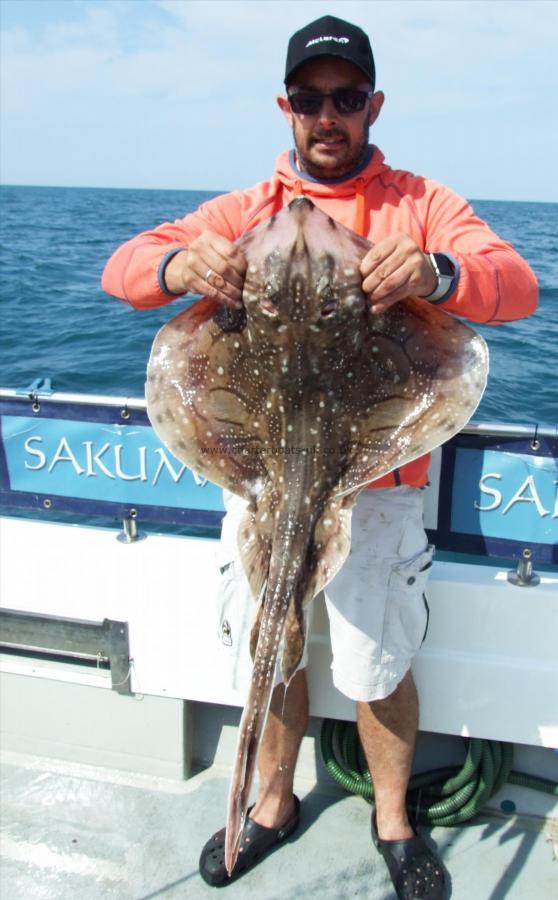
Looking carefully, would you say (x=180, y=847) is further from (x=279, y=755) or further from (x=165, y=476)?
(x=165, y=476)

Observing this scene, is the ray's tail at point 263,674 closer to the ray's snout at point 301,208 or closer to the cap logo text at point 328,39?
the ray's snout at point 301,208

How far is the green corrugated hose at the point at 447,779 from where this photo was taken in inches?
121

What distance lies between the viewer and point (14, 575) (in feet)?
10.9

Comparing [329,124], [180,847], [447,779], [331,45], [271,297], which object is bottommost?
[180,847]

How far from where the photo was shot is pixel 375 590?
8.60 feet

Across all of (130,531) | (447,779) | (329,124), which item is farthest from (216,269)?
(447,779)

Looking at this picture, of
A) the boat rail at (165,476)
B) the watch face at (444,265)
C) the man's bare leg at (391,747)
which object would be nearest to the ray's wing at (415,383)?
the watch face at (444,265)

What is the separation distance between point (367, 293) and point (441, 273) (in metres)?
0.25

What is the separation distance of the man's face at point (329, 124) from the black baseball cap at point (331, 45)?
3 cm

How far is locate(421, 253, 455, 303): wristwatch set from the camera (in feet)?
6.95

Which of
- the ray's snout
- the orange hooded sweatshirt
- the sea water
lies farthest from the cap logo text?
the sea water

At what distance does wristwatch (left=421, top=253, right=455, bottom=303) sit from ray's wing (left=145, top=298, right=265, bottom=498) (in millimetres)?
588

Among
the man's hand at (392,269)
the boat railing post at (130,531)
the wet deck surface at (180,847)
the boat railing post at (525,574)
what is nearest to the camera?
the man's hand at (392,269)

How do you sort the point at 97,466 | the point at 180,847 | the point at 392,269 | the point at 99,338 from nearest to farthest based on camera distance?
the point at 392,269
the point at 180,847
the point at 97,466
the point at 99,338
